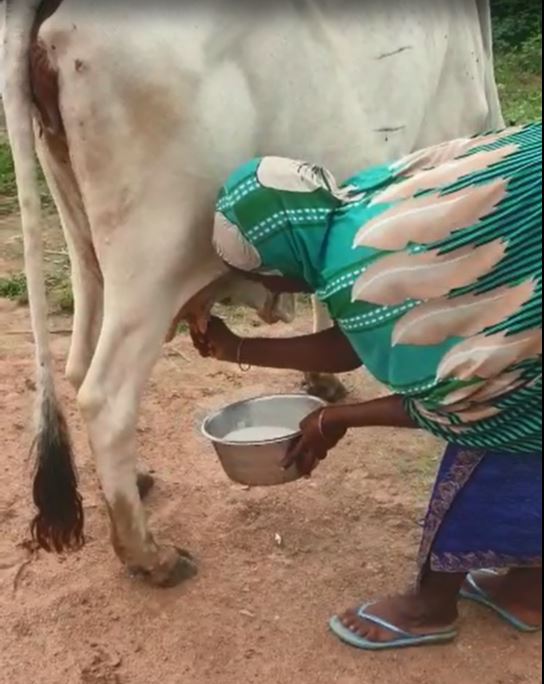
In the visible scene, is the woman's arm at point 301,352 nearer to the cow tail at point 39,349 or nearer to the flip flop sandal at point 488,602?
the cow tail at point 39,349

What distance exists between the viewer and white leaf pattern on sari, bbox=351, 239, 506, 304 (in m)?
1.99

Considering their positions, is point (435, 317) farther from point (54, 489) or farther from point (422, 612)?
point (54, 489)

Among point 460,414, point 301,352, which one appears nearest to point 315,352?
point 301,352

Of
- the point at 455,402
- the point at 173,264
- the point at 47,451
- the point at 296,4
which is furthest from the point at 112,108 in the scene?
the point at 455,402

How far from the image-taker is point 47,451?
2602 mm

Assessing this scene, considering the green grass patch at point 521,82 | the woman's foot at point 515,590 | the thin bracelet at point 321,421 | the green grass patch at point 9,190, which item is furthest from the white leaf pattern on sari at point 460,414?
the green grass patch at point 521,82

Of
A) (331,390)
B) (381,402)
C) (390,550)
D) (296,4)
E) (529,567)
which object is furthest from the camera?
(331,390)

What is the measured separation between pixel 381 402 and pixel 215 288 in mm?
607

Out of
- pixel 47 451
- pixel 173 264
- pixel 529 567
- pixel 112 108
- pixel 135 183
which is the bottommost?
pixel 529 567

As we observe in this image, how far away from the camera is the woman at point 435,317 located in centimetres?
199

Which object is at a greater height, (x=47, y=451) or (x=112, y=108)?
(x=112, y=108)

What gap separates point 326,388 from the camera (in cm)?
365

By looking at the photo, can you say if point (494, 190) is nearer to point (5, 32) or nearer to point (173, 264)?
point (173, 264)

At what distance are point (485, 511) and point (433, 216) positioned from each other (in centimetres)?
61
